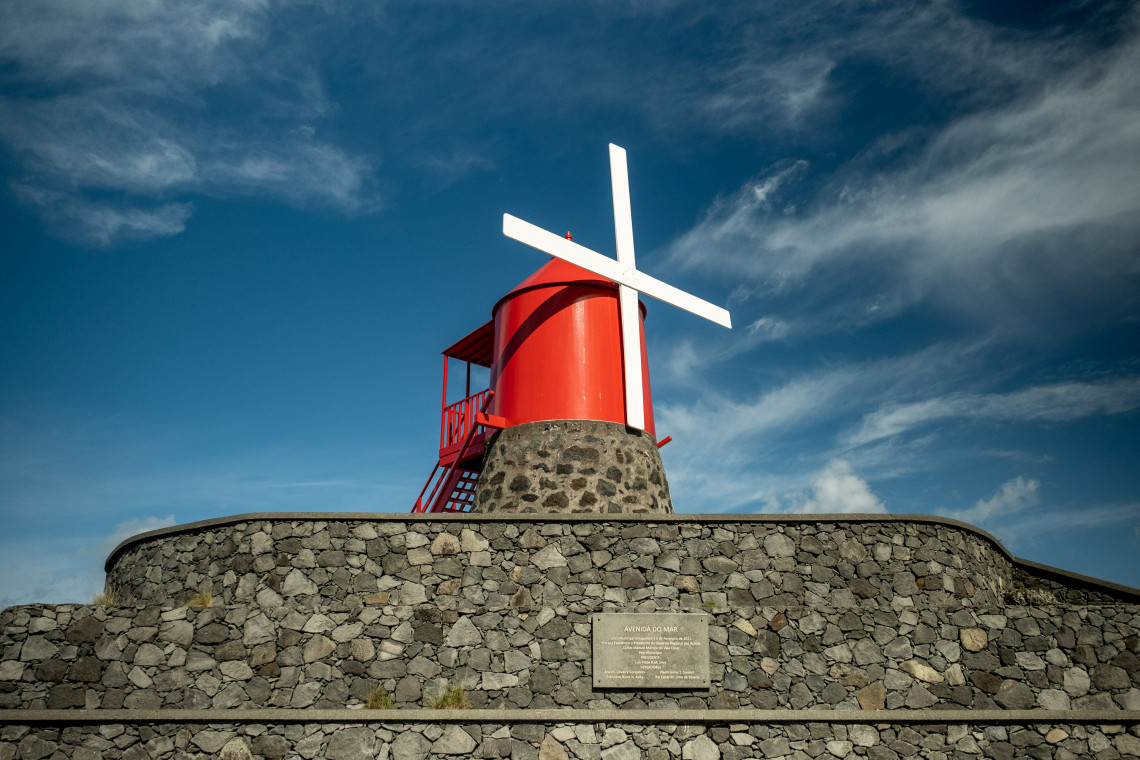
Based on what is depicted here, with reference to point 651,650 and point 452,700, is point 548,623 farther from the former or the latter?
point 452,700

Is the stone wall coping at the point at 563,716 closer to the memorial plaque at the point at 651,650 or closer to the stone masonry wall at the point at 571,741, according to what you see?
the stone masonry wall at the point at 571,741

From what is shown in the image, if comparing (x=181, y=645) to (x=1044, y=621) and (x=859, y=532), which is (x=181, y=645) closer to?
(x=859, y=532)

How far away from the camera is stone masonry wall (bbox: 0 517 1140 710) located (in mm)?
7930

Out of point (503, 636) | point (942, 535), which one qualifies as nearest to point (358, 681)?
point (503, 636)

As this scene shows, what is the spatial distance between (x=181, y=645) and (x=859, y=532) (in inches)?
296

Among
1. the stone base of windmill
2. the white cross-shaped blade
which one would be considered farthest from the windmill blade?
the stone base of windmill

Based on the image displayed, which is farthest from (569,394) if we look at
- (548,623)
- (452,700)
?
(452,700)

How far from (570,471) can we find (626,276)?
338 cm

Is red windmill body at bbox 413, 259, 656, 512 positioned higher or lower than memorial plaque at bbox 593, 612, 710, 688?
higher

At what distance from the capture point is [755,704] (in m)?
8.02

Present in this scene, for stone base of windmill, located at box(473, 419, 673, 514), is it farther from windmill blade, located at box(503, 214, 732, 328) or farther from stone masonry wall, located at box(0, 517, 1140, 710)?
windmill blade, located at box(503, 214, 732, 328)

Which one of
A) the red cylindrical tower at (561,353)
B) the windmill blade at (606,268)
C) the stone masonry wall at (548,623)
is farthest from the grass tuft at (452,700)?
the windmill blade at (606,268)

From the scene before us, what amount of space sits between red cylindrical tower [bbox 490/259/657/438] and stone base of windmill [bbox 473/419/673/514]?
0.26 metres

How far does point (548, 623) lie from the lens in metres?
8.31
